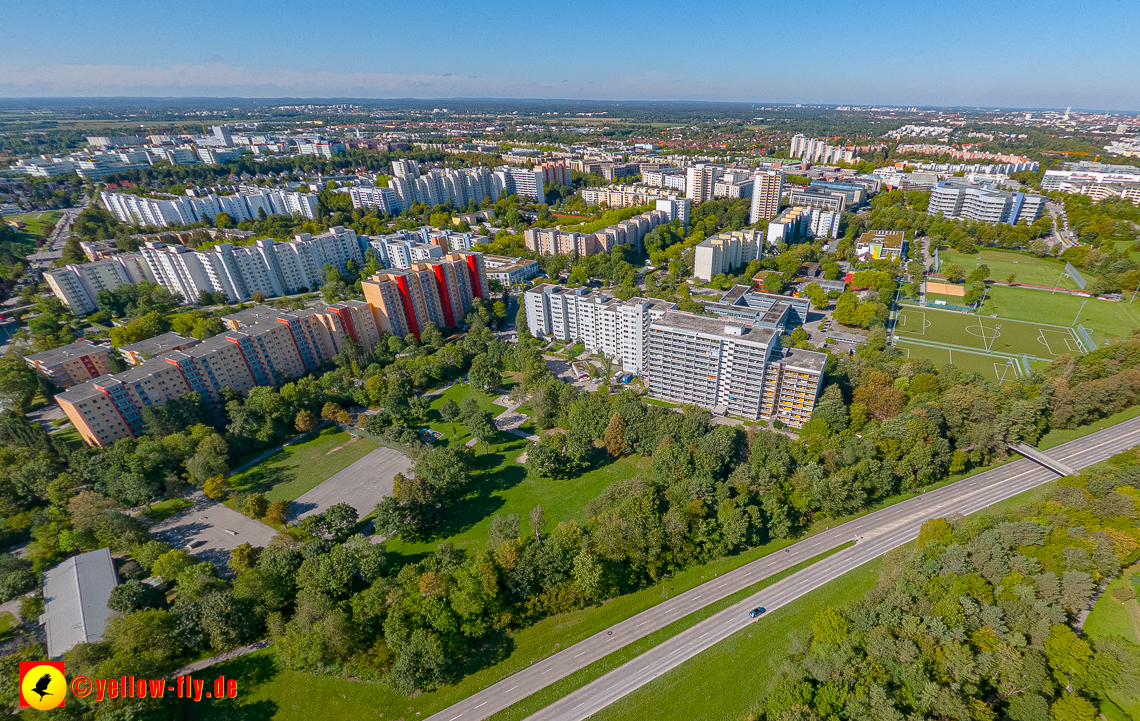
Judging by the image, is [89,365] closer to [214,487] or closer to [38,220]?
[214,487]

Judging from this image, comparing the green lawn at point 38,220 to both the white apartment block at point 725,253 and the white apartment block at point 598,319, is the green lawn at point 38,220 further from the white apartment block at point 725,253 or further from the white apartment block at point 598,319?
the white apartment block at point 725,253

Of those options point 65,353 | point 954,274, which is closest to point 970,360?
point 954,274

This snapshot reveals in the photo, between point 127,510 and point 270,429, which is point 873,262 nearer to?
point 270,429

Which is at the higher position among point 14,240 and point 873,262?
point 14,240

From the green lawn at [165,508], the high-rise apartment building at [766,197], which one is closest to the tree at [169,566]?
the green lawn at [165,508]

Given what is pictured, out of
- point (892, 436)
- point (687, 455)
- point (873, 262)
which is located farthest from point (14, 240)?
point (873, 262)
